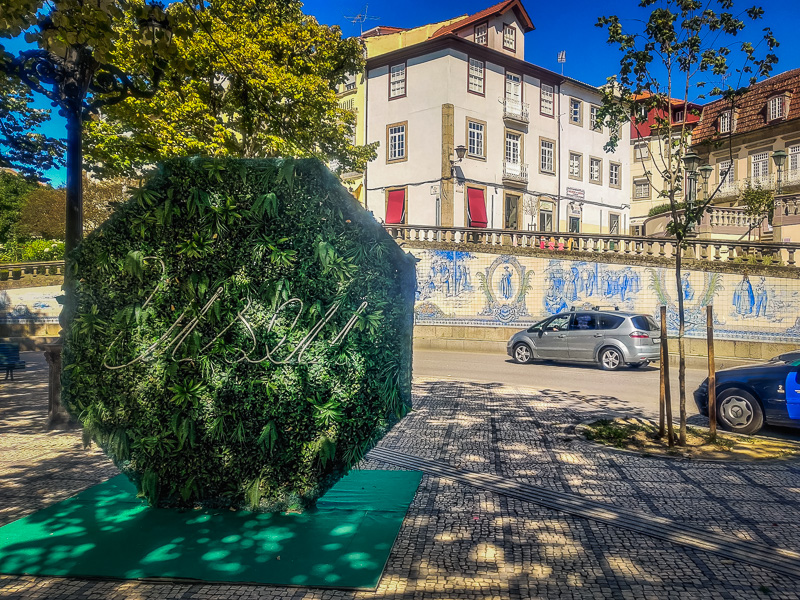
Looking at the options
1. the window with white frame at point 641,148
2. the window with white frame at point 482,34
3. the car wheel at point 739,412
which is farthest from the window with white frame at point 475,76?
the car wheel at point 739,412

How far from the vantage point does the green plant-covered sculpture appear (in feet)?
16.1

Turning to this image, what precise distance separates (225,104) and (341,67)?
197 inches

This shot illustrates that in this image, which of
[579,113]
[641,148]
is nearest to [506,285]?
[641,148]

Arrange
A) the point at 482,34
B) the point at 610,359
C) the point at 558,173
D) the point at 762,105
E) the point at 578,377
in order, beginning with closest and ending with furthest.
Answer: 1. the point at 578,377
2. the point at 610,359
3. the point at 482,34
4. the point at 558,173
5. the point at 762,105

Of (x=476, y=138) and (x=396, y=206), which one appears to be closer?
(x=476, y=138)

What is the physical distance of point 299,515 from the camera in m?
5.25

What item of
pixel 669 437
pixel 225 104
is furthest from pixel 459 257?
pixel 669 437

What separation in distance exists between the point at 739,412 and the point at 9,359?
15426 mm

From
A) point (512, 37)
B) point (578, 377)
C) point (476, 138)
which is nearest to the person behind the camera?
point (578, 377)

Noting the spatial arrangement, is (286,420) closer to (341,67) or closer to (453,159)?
(341,67)

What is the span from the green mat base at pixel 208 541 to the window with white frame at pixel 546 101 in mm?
37165

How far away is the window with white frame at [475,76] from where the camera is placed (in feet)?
113

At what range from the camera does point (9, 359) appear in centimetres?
1412

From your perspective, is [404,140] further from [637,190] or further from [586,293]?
[637,190]
